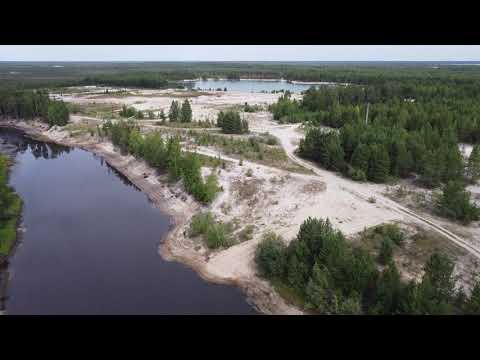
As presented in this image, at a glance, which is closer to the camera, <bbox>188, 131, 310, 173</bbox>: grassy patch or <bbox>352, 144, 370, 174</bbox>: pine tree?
<bbox>352, 144, 370, 174</bbox>: pine tree

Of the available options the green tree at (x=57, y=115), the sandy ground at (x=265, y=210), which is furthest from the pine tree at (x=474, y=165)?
the green tree at (x=57, y=115)

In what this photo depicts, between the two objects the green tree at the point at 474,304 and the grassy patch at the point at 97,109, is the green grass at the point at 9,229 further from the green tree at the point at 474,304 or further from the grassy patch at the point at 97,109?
the grassy patch at the point at 97,109

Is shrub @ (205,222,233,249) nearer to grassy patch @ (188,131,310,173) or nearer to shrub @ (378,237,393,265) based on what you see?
shrub @ (378,237,393,265)

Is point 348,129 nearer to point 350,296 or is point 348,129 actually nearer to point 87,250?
point 350,296

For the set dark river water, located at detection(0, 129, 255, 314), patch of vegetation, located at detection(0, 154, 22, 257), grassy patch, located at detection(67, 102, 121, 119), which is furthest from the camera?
grassy patch, located at detection(67, 102, 121, 119)

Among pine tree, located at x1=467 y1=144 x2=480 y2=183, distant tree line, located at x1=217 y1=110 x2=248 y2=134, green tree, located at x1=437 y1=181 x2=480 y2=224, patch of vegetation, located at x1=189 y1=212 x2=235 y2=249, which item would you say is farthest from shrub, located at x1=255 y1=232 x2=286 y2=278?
distant tree line, located at x1=217 y1=110 x2=248 y2=134
